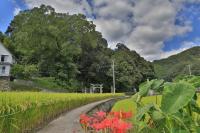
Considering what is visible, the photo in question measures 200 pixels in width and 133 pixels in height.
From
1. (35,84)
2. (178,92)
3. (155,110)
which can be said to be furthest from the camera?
(35,84)

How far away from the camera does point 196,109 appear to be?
2156mm

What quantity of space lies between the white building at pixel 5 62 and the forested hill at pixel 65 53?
2015mm

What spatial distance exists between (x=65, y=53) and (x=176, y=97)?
5227 centimetres

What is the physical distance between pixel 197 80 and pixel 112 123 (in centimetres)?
57

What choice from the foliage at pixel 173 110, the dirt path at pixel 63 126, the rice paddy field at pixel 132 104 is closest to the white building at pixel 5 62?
the rice paddy field at pixel 132 104

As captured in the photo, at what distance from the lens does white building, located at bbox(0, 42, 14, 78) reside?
56.2 m

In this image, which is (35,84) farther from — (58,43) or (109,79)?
(109,79)

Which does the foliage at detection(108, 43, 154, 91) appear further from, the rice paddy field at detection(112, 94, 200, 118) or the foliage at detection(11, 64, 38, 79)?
the rice paddy field at detection(112, 94, 200, 118)

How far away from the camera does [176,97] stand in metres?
1.80

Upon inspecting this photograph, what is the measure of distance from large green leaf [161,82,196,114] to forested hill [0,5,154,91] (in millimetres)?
48995

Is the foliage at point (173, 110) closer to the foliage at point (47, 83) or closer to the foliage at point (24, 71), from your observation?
the foliage at point (47, 83)

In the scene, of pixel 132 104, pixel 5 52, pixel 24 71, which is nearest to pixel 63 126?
pixel 132 104

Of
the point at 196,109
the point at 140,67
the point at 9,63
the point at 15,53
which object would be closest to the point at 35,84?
the point at 9,63

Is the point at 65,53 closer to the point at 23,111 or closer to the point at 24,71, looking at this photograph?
the point at 24,71
